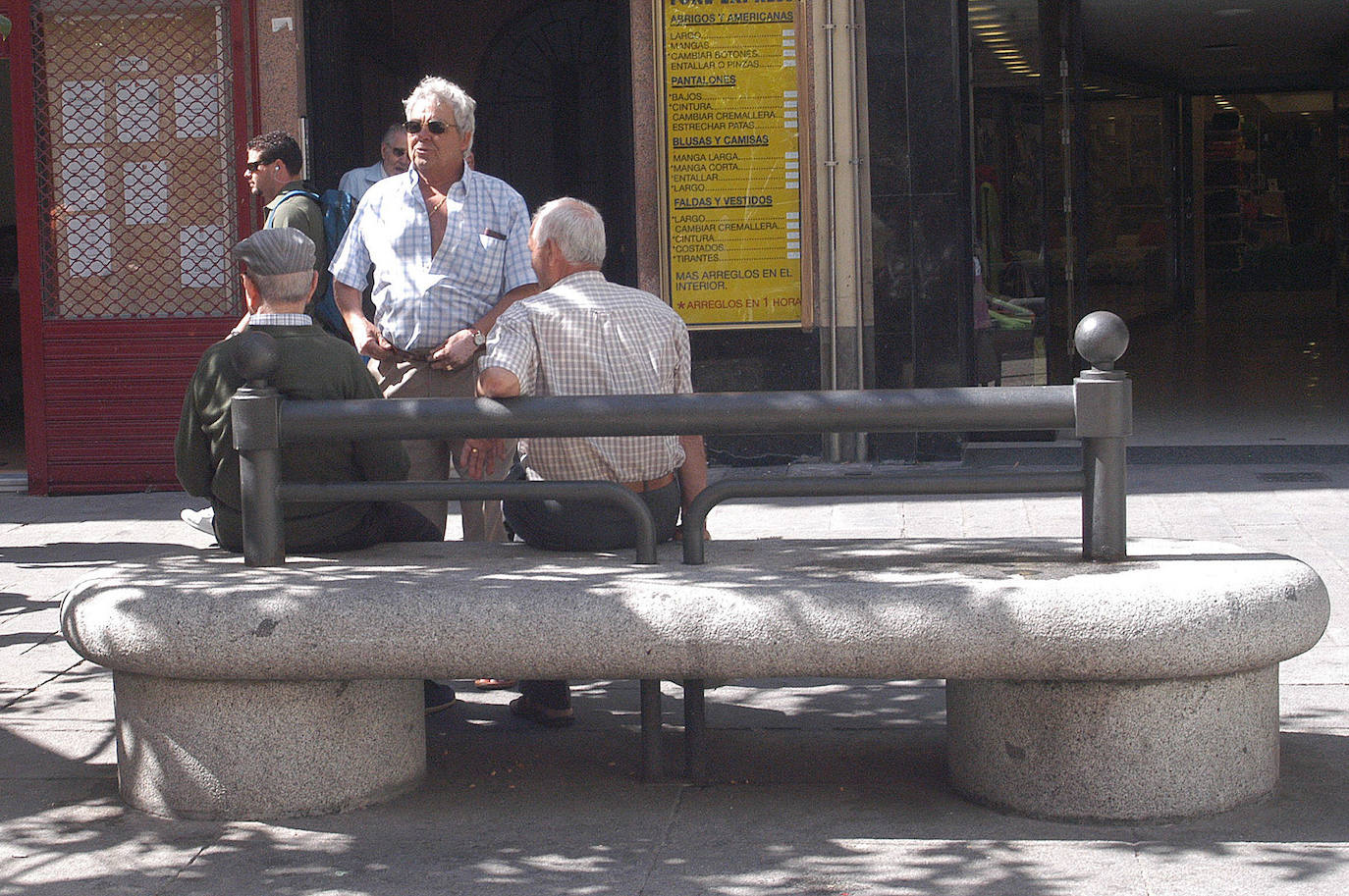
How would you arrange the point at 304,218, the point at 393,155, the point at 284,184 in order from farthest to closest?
the point at 393,155
the point at 284,184
the point at 304,218

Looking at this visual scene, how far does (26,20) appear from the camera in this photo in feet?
30.9

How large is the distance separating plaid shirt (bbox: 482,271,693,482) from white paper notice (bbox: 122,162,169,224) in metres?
5.67

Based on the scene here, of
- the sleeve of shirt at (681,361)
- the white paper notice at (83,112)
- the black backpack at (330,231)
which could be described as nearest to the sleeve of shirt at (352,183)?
the black backpack at (330,231)

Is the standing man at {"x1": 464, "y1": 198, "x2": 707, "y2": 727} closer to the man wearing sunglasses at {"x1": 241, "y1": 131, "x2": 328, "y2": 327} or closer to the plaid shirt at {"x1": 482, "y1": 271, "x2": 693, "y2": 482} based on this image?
the plaid shirt at {"x1": 482, "y1": 271, "x2": 693, "y2": 482}

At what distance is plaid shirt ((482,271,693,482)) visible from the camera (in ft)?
14.8

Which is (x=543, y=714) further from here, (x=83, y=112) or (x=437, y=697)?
(x=83, y=112)

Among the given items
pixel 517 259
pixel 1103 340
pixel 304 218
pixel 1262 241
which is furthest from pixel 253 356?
pixel 1262 241

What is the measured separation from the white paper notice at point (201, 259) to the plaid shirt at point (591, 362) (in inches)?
215

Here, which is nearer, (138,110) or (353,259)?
(353,259)

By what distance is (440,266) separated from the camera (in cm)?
545

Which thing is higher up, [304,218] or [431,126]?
[431,126]

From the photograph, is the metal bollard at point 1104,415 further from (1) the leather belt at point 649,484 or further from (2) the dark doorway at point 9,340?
(2) the dark doorway at point 9,340

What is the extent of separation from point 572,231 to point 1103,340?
1499mm

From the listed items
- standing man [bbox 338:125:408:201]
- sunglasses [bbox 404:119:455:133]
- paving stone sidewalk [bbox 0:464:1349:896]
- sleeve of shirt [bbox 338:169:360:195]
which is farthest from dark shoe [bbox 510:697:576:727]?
sleeve of shirt [bbox 338:169:360:195]
